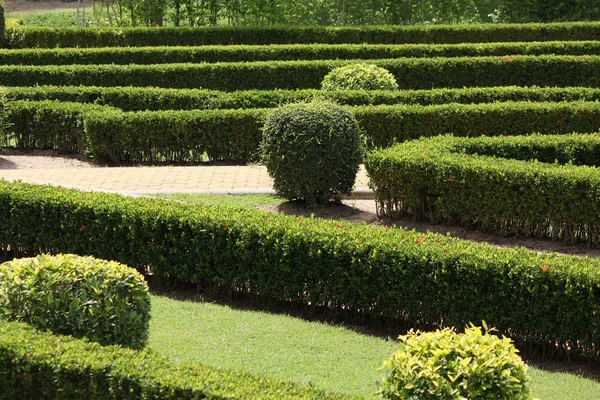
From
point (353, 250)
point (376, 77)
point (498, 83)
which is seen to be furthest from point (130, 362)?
point (498, 83)

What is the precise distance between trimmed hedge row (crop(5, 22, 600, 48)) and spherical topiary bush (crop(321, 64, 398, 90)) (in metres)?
6.64

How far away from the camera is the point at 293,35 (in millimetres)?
23594

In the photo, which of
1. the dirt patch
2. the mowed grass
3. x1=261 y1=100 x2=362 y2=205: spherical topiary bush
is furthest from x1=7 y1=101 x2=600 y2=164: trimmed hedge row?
the dirt patch

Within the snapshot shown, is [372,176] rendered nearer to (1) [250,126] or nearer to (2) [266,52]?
(1) [250,126]

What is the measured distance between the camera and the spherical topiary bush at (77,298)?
6664 mm

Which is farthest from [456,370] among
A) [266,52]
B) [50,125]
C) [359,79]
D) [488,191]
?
[266,52]

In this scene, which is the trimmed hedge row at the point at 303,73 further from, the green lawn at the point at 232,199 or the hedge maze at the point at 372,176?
the green lawn at the point at 232,199

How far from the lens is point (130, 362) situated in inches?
233

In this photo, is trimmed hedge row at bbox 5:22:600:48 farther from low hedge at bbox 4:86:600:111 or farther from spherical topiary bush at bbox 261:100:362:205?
spherical topiary bush at bbox 261:100:362:205

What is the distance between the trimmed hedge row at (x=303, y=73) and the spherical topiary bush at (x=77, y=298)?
12.4m

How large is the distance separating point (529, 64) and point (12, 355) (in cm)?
1508

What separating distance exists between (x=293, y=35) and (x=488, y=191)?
13453mm

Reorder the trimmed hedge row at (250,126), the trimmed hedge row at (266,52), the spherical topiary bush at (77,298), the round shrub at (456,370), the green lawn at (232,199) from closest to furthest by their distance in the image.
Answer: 1. the round shrub at (456,370)
2. the spherical topiary bush at (77,298)
3. the green lawn at (232,199)
4. the trimmed hedge row at (250,126)
5. the trimmed hedge row at (266,52)

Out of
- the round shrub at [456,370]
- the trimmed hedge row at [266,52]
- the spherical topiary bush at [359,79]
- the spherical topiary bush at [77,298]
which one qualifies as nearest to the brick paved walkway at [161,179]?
the spherical topiary bush at [359,79]
